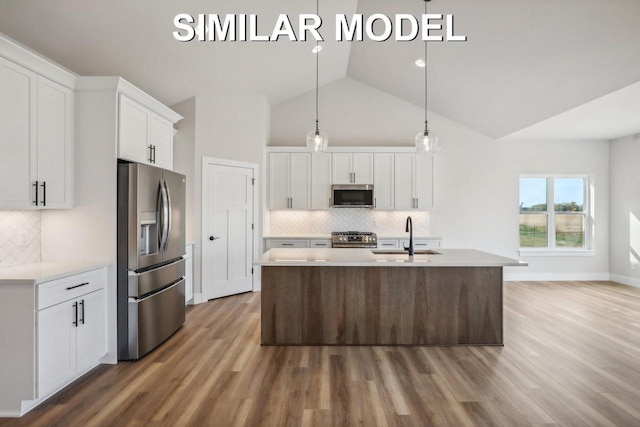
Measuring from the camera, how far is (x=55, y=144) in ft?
9.77

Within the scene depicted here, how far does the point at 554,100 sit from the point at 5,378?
239 inches

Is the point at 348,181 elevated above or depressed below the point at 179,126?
below

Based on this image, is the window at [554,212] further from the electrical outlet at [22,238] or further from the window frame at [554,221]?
the electrical outlet at [22,238]

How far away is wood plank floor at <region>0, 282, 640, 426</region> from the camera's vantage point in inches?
91.8

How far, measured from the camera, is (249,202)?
5.99 m

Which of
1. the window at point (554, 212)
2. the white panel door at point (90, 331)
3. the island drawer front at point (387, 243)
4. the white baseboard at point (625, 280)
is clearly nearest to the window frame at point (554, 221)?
the window at point (554, 212)

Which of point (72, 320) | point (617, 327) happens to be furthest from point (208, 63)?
point (617, 327)

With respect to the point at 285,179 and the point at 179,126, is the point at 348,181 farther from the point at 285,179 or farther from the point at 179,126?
the point at 179,126

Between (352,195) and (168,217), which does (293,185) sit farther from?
(168,217)

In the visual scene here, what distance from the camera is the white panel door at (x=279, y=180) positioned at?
6383mm

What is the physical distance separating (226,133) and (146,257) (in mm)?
2952

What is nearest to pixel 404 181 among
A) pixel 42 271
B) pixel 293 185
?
pixel 293 185

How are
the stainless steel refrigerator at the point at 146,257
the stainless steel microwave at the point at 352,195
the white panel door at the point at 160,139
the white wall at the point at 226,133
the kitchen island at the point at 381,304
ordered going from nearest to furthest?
the stainless steel refrigerator at the point at 146,257
the kitchen island at the point at 381,304
the white panel door at the point at 160,139
the white wall at the point at 226,133
the stainless steel microwave at the point at 352,195

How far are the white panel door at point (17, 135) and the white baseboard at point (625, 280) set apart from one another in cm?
819
